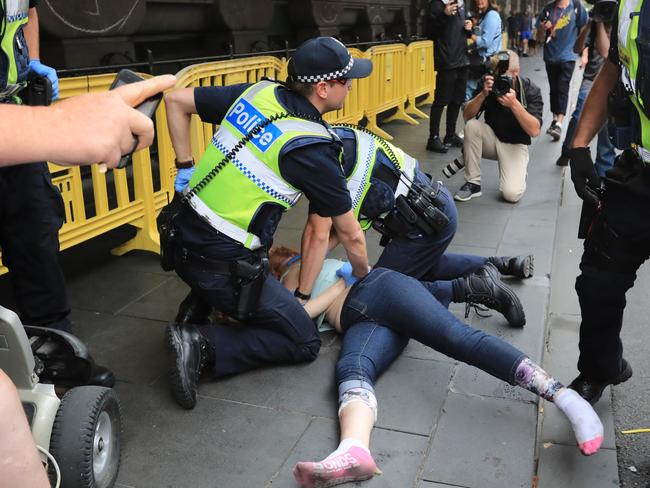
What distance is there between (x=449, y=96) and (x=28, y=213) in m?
6.58

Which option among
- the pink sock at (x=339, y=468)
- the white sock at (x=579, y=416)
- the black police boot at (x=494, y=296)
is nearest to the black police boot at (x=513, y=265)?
the black police boot at (x=494, y=296)

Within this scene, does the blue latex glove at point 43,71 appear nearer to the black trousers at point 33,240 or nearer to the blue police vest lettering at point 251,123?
the black trousers at point 33,240

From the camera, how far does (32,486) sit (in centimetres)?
138

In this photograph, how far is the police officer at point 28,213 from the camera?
2.69 m

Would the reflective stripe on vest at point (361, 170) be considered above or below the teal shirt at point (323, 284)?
above

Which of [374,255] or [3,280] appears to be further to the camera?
[374,255]

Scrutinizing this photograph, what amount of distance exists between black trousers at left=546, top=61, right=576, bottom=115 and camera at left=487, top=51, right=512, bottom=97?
11.4 feet

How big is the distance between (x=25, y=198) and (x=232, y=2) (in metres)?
5.06

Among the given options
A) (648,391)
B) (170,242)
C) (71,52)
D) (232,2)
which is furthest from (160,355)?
(232,2)

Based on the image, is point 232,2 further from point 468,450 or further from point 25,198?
point 468,450

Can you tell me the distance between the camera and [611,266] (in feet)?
9.18

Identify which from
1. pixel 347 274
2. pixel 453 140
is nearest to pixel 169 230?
pixel 347 274

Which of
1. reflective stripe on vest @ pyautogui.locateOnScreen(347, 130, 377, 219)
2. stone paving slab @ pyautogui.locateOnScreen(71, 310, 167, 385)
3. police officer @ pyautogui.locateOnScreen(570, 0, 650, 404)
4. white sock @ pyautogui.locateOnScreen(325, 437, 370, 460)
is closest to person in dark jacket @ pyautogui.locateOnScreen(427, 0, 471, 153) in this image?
reflective stripe on vest @ pyautogui.locateOnScreen(347, 130, 377, 219)

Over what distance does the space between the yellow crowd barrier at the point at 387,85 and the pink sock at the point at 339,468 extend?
701cm
